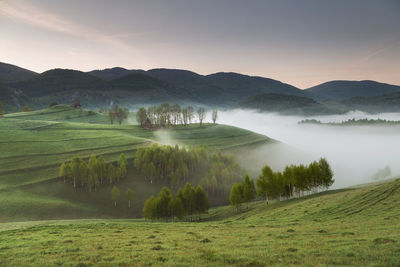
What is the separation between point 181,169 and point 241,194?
4411 centimetres

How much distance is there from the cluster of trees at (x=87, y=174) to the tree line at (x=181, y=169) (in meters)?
15.3

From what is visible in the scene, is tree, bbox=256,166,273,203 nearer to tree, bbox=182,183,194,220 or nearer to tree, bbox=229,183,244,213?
tree, bbox=229,183,244,213

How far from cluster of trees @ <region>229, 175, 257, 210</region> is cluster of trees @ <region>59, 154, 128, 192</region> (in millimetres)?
56943

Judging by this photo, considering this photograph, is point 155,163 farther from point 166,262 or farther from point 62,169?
point 166,262

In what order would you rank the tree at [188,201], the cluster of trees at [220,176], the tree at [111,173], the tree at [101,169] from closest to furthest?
the tree at [188,201] → the tree at [101,169] → the tree at [111,173] → the cluster of trees at [220,176]

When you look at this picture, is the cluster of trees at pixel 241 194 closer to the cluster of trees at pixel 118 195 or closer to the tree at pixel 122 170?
the cluster of trees at pixel 118 195

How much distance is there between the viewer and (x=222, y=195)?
117562mm

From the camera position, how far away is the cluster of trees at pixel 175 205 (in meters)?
72.7

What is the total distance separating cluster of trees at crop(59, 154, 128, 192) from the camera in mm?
96012

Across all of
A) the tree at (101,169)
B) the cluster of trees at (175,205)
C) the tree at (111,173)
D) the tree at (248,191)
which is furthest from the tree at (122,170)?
the tree at (248,191)

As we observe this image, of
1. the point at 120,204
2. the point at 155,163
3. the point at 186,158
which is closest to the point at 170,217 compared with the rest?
the point at 120,204

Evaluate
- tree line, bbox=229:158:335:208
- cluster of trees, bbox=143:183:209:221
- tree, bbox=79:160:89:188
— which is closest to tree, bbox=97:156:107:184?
tree, bbox=79:160:89:188

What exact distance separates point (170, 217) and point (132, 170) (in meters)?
48.9

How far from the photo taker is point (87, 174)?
9681 centimetres
